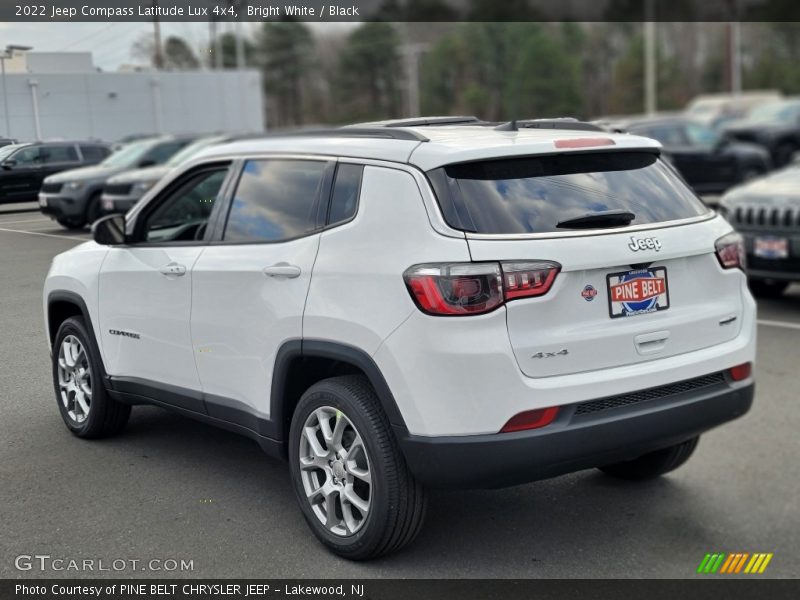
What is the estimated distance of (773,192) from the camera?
934cm

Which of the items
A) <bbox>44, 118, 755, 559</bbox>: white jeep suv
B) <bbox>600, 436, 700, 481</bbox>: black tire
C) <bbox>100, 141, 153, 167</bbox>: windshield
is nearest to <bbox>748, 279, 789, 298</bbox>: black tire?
<bbox>600, 436, 700, 481</bbox>: black tire

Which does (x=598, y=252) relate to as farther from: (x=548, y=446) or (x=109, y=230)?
(x=109, y=230)

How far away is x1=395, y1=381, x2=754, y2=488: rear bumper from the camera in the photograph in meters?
3.24

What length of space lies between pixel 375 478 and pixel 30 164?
1954 millimetres

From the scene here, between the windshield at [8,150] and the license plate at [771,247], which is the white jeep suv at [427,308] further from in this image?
the license plate at [771,247]

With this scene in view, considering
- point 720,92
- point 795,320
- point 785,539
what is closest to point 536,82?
point 720,92

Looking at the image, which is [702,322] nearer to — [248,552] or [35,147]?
[248,552]

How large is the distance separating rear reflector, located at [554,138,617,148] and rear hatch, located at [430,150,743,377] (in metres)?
0.05

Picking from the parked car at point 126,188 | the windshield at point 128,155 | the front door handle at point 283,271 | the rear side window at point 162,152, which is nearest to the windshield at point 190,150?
the rear side window at point 162,152

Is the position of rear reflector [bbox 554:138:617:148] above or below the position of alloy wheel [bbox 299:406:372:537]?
above

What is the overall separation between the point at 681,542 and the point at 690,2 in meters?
66.2

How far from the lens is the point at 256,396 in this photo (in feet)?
12.7

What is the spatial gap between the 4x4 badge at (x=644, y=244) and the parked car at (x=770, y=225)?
232 inches

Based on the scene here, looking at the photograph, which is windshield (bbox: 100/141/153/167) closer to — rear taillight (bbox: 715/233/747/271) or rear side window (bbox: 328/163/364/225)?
rear side window (bbox: 328/163/364/225)
